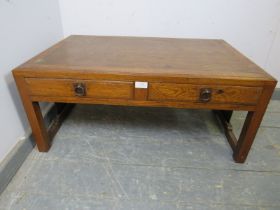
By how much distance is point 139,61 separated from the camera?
0.98 metres

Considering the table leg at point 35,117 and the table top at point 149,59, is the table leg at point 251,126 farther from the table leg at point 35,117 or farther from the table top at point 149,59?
the table leg at point 35,117

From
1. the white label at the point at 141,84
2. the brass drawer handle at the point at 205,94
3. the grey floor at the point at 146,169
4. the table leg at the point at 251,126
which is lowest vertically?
the grey floor at the point at 146,169

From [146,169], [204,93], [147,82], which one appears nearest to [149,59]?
[147,82]

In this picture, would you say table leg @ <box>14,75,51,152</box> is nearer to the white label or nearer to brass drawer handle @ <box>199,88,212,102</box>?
the white label

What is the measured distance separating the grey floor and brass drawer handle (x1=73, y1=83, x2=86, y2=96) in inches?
15.4

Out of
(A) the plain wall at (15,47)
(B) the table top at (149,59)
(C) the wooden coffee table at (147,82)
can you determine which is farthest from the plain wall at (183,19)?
(C) the wooden coffee table at (147,82)

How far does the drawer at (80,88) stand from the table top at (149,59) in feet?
0.17

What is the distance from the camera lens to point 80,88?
2.97 ft

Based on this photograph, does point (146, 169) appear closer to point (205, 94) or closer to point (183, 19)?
point (205, 94)

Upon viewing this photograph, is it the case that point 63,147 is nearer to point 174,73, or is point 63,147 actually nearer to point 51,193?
point 51,193

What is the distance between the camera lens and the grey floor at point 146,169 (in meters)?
0.92

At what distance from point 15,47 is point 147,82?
665 millimetres

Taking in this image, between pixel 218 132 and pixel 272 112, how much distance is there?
0.57 m

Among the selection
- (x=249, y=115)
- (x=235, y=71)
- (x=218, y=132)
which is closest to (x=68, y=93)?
(x=235, y=71)
